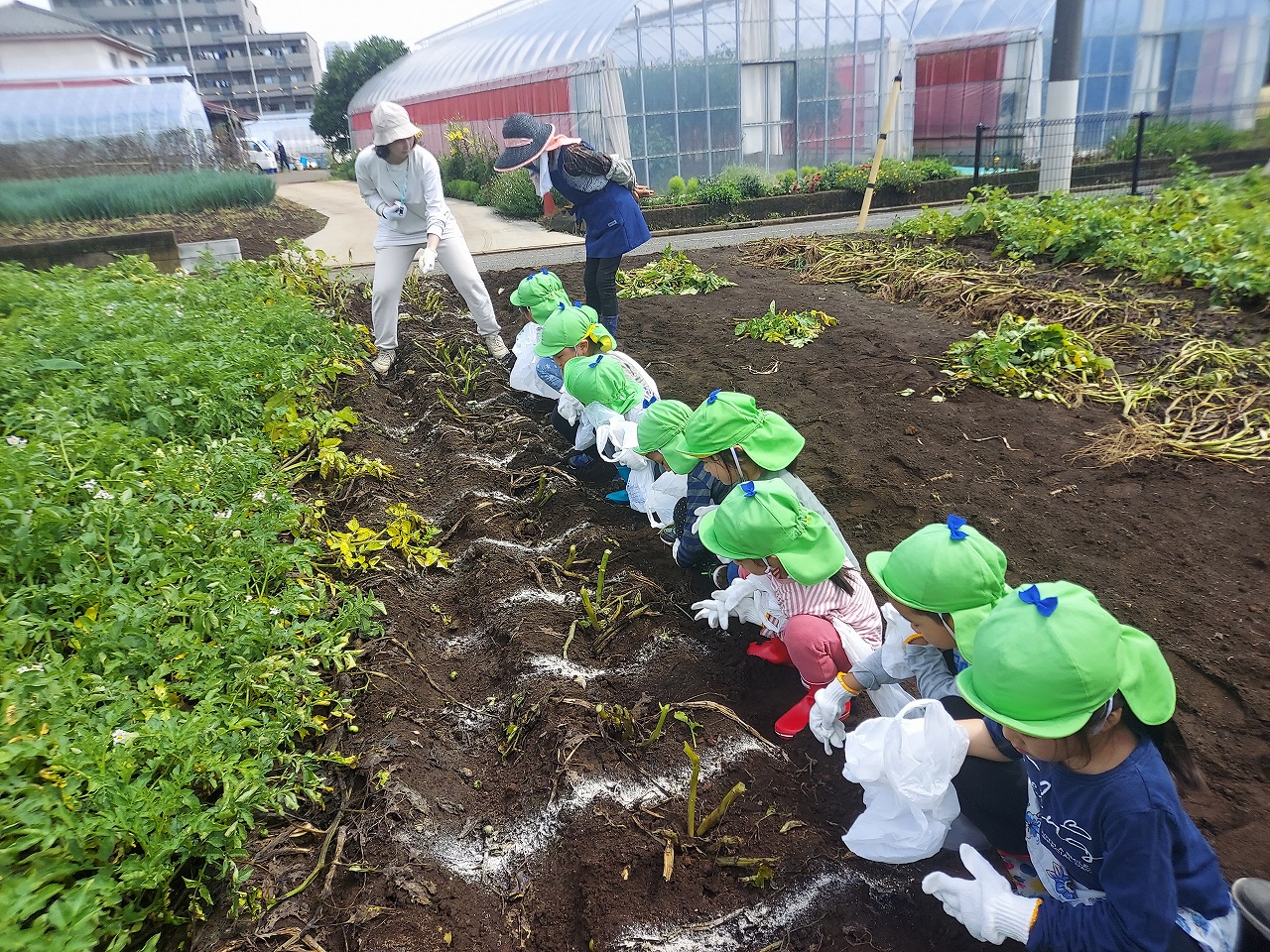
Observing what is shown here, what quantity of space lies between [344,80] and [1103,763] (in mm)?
37517

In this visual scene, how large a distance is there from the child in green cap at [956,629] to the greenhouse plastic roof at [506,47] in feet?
41.8

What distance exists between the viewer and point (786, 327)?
566 centimetres

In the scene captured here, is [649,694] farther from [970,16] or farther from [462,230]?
[970,16]

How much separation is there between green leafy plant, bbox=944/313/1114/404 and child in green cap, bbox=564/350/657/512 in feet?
7.08

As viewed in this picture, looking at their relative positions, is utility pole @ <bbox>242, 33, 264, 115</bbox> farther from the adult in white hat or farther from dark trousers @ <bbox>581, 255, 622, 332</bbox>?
dark trousers @ <bbox>581, 255, 622, 332</bbox>

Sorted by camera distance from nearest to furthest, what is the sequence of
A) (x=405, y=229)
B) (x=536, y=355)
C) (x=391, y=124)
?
1. (x=536, y=355)
2. (x=391, y=124)
3. (x=405, y=229)

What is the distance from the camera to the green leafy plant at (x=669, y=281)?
7.34m

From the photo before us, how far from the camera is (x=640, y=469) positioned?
3.52 m

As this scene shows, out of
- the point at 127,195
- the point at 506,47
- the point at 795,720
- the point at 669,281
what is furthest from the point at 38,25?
the point at 795,720

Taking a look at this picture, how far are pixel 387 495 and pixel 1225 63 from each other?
17.5 metres

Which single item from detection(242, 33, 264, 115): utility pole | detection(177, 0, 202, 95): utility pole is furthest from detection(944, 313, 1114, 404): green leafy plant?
detection(177, 0, 202, 95): utility pole

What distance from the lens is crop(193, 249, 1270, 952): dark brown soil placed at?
1.92 metres

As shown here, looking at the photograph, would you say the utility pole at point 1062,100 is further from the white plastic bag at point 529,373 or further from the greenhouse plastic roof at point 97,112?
the greenhouse plastic roof at point 97,112

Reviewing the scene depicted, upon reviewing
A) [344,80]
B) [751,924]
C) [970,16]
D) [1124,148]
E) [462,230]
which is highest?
[344,80]
